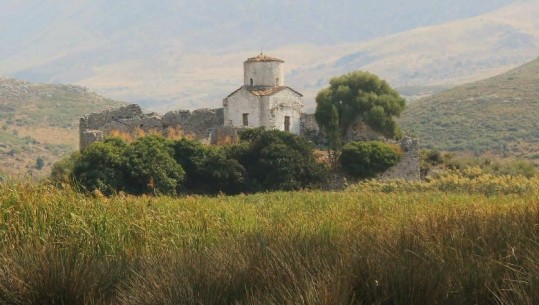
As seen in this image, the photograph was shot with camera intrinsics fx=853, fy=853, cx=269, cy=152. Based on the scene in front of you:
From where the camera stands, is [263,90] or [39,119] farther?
[39,119]

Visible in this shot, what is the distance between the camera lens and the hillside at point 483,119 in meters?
59.1

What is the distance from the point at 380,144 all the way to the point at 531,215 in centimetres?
2582

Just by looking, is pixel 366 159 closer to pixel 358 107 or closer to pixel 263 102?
pixel 358 107

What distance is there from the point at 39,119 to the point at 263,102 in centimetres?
5118

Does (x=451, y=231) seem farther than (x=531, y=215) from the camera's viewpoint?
No

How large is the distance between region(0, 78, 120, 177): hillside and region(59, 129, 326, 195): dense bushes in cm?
2711

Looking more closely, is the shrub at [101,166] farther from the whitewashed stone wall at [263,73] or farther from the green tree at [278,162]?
the whitewashed stone wall at [263,73]

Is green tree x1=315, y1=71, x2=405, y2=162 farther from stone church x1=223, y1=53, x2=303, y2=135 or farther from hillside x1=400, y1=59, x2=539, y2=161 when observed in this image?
hillside x1=400, y1=59, x2=539, y2=161

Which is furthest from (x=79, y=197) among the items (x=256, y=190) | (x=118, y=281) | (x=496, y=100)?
(x=496, y=100)

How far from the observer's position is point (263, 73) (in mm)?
40500

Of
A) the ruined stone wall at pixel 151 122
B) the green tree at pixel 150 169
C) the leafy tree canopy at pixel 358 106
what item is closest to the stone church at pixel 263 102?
the ruined stone wall at pixel 151 122

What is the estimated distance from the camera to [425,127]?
6625cm

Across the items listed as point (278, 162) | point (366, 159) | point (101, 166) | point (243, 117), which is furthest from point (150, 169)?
point (243, 117)

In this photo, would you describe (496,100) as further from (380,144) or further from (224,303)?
(224,303)
